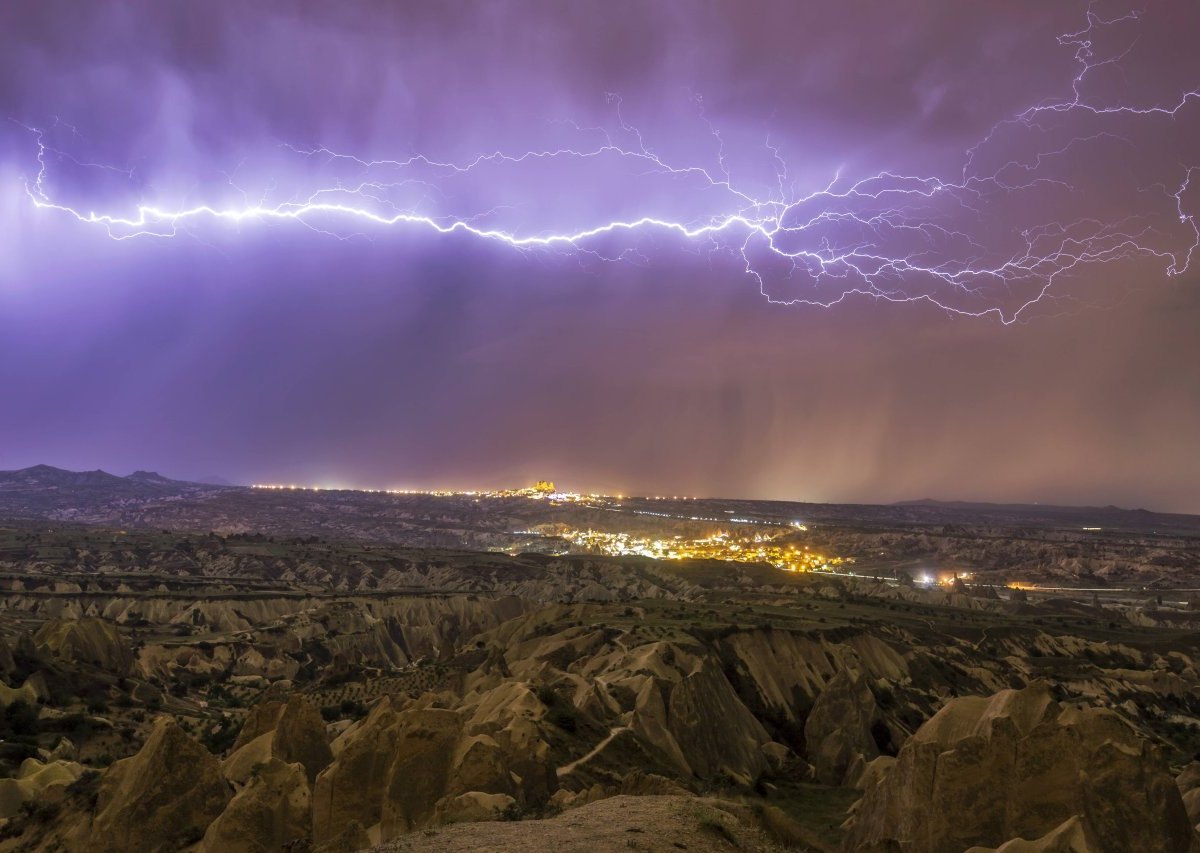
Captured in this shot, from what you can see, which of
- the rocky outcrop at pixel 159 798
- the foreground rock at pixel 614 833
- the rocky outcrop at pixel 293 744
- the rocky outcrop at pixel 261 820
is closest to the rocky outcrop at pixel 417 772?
the rocky outcrop at pixel 261 820

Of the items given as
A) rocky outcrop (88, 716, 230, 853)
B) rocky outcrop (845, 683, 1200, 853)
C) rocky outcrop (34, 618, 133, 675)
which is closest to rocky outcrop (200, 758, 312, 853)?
rocky outcrop (88, 716, 230, 853)

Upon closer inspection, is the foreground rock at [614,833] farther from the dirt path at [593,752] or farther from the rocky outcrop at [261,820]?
the dirt path at [593,752]

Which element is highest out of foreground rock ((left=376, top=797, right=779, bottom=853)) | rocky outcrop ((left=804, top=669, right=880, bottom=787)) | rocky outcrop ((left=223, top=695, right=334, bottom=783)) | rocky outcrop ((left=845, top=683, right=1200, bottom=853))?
foreground rock ((left=376, top=797, right=779, bottom=853))

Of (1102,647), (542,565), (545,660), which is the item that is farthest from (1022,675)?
(542,565)

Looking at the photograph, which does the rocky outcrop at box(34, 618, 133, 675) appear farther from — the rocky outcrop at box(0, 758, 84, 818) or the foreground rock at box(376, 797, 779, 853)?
the foreground rock at box(376, 797, 779, 853)

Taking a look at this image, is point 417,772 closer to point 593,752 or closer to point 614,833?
point 593,752

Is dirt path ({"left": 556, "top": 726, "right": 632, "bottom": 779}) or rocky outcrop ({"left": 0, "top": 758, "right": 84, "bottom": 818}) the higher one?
dirt path ({"left": 556, "top": 726, "right": 632, "bottom": 779})

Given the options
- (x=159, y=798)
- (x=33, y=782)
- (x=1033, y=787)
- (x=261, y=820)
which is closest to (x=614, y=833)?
(x=261, y=820)
